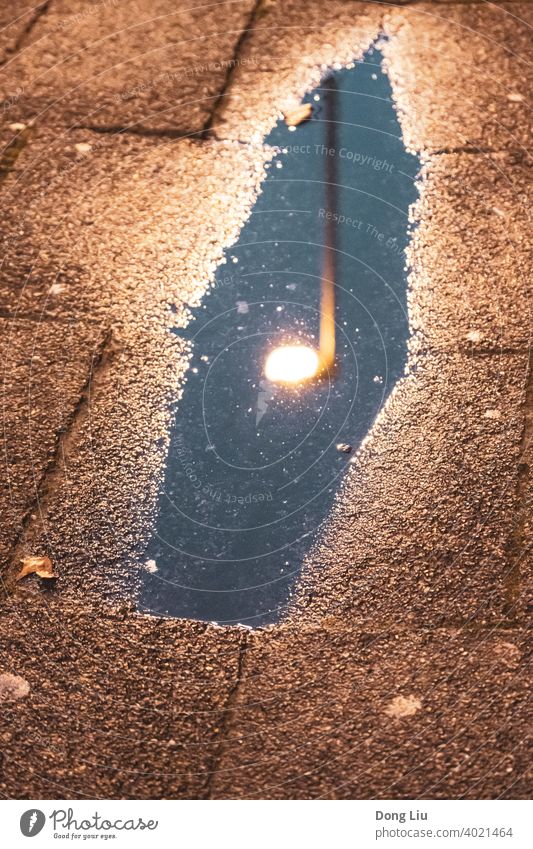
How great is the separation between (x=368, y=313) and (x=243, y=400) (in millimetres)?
523

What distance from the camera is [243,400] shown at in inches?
112

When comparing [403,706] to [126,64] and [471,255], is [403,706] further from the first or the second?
[126,64]

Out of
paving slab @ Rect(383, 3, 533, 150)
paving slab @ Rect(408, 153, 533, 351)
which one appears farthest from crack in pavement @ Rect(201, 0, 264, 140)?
paving slab @ Rect(408, 153, 533, 351)

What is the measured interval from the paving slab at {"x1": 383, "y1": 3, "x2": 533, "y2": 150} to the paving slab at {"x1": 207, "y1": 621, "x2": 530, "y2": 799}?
2055 mm

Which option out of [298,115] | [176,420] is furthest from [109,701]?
[298,115]

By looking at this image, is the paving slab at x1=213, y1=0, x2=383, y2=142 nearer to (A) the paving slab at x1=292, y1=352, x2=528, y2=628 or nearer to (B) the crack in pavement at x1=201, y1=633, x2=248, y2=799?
(A) the paving slab at x1=292, y1=352, x2=528, y2=628

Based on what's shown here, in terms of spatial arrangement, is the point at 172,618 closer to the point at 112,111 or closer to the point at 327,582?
the point at 327,582

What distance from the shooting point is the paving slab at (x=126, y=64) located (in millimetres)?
3807

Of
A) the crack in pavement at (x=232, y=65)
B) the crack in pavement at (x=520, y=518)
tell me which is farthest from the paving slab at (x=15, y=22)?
the crack in pavement at (x=520, y=518)

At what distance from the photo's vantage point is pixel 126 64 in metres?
4.01

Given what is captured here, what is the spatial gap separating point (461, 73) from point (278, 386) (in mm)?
1803

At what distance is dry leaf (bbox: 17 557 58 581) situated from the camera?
8.12 ft

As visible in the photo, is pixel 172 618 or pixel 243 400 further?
pixel 243 400
